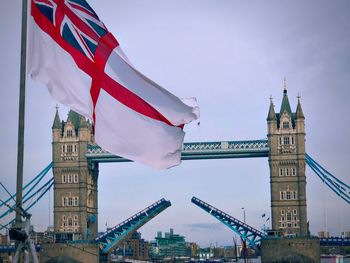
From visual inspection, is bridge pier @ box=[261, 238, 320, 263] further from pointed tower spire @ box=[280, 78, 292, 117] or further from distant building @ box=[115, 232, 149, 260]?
distant building @ box=[115, 232, 149, 260]

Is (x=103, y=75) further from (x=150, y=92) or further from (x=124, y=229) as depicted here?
(x=124, y=229)

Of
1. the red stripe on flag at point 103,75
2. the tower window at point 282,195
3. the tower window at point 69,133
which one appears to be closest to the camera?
the red stripe on flag at point 103,75

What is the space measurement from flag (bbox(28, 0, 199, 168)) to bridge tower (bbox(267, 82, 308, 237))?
198ft

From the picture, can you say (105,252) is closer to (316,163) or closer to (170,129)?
(316,163)

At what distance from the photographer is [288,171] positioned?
2911 inches

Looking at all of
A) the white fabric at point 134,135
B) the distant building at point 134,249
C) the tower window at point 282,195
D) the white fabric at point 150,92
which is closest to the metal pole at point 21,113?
the white fabric at point 134,135

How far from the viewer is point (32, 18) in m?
12.4

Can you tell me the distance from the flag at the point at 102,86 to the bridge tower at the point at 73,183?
61880mm

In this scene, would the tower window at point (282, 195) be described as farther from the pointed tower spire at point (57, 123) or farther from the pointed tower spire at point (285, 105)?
the pointed tower spire at point (57, 123)

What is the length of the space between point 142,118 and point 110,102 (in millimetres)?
658

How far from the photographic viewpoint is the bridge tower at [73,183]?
75375 mm

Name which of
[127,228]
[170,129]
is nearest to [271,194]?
[127,228]

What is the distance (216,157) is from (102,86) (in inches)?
2414

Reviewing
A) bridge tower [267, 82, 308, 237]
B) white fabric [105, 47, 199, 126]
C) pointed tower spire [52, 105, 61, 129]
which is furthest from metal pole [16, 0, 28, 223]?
pointed tower spire [52, 105, 61, 129]
